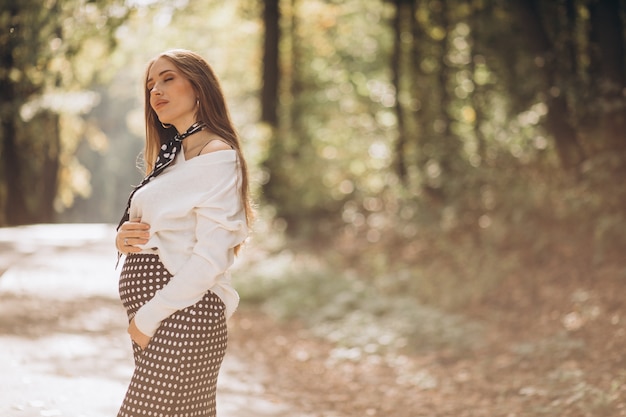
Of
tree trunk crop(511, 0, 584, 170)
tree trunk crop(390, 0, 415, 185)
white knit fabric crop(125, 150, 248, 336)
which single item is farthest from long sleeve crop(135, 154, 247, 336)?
tree trunk crop(390, 0, 415, 185)

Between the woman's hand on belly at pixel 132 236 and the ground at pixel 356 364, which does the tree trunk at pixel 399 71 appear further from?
the woman's hand on belly at pixel 132 236

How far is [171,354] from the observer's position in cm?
305

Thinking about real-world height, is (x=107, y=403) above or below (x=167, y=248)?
below

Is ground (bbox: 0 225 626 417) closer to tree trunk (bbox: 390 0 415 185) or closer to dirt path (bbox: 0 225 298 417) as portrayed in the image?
dirt path (bbox: 0 225 298 417)

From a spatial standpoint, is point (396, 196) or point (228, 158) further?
point (396, 196)

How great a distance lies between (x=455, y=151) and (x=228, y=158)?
36.6ft

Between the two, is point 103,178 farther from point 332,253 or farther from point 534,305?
point 534,305

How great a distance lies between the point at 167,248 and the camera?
123 inches

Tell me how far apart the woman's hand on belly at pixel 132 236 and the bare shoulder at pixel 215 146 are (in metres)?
0.41

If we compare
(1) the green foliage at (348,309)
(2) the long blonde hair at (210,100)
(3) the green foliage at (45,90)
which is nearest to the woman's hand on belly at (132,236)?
(2) the long blonde hair at (210,100)

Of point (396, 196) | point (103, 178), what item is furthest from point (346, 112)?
point (103, 178)

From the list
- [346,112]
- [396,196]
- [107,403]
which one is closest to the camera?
[107,403]

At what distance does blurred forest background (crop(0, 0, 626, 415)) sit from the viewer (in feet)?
32.8

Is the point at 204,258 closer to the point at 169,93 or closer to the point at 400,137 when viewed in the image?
the point at 169,93
